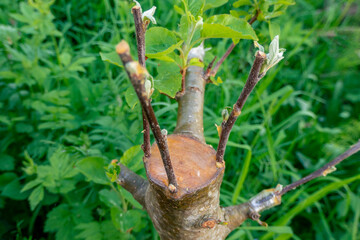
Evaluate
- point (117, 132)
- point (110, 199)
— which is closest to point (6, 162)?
point (117, 132)

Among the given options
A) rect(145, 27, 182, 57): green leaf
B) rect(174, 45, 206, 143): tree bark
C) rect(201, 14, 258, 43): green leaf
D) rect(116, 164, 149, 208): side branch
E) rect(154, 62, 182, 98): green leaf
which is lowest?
rect(116, 164, 149, 208): side branch

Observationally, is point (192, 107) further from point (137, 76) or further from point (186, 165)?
point (137, 76)

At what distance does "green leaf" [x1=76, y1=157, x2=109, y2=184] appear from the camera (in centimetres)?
110

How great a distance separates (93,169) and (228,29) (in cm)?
78

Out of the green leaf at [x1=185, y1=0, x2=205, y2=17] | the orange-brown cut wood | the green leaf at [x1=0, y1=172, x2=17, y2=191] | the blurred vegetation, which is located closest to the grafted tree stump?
the orange-brown cut wood

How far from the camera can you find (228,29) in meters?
0.68

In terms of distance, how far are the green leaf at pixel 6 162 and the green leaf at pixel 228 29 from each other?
1.47 m

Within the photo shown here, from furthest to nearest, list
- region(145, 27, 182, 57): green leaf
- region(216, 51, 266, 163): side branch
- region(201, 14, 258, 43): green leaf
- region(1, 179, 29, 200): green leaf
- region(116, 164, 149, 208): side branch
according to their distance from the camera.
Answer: region(1, 179, 29, 200): green leaf, region(116, 164, 149, 208): side branch, region(145, 27, 182, 57): green leaf, region(201, 14, 258, 43): green leaf, region(216, 51, 266, 163): side branch

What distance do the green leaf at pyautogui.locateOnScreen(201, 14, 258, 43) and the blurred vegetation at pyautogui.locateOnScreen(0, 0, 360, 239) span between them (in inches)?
11.5

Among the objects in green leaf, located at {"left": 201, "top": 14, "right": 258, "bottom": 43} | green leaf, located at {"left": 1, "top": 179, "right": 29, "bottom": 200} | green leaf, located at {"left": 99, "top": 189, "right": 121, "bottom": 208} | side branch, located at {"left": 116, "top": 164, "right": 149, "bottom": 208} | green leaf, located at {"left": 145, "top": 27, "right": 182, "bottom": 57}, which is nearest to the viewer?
green leaf, located at {"left": 201, "top": 14, "right": 258, "bottom": 43}

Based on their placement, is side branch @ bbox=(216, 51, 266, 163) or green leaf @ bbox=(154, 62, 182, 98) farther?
green leaf @ bbox=(154, 62, 182, 98)

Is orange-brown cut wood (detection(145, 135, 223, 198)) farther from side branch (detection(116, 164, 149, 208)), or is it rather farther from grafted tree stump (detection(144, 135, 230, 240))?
side branch (detection(116, 164, 149, 208))

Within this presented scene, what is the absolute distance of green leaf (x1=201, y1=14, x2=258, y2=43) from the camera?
688 millimetres

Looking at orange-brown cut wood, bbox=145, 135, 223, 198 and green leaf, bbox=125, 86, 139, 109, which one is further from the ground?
green leaf, bbox=125, 86, 139, 109
